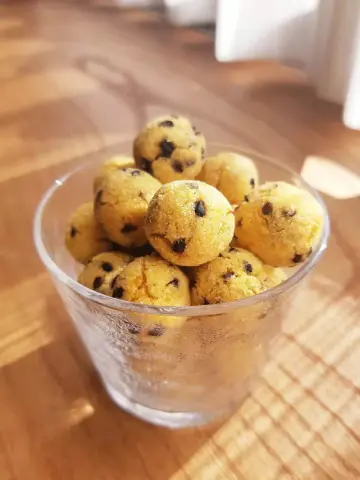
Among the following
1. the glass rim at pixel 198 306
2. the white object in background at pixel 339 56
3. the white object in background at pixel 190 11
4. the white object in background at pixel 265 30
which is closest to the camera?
the glass rim at pixel 198 306

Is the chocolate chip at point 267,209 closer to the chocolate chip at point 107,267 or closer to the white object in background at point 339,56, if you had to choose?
the chocolate chip at point 107,267

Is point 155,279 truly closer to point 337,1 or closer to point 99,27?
point 337,1

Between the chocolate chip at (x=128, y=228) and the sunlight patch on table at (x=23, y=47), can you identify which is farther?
the sunlight patch on table at (x=23, y=47)

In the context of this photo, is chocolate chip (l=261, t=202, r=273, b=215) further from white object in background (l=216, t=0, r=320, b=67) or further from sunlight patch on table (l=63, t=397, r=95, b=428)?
white object in background (l=216, t=0, r=320, b=67)

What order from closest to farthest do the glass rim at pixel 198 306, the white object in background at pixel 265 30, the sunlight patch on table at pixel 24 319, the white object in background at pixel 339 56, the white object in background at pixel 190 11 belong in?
the glass rim at pixel 198 306 < the sunlight patch on table at pixel 24 319 < the white object in background at pixel 339 56 < the white object in background at pixel 265 30 < the white object in background at pixel 190 11

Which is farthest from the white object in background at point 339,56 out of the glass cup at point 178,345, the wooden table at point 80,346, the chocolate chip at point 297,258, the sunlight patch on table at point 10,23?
the sunlight patch on table at point 10,23

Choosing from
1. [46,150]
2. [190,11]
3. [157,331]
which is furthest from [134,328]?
[190,11]

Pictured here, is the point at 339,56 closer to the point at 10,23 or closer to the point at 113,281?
the point at 113,281
